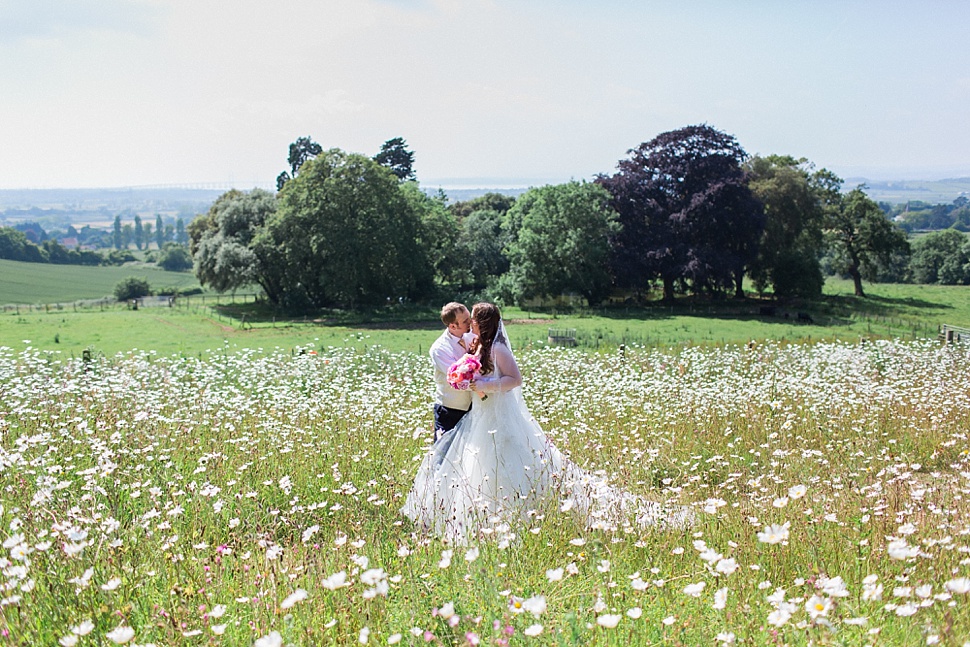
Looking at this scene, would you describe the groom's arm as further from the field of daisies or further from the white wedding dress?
the field of daisies

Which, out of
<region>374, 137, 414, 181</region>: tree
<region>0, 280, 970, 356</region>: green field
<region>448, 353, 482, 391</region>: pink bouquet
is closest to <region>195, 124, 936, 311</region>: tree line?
<region>0, 280, 970, 356</region>: green field

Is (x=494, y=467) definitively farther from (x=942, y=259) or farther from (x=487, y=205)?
(x=942, y=259)

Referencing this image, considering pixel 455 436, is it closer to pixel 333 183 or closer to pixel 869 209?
pixel 333 183

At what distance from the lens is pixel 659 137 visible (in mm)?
53000

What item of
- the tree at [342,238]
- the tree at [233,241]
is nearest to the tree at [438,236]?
the tree at [342,238]

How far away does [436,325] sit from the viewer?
40375 mm

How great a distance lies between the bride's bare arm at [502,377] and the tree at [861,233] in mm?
57396

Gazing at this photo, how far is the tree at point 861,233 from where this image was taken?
57.2 metres

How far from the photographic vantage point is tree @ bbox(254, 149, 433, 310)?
46.4 meters

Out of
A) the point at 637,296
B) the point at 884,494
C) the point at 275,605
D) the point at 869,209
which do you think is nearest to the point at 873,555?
the point at 884,494

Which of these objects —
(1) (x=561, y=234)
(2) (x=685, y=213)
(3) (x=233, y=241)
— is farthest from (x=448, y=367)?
(3) (x=233, y=241)

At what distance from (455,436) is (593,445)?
2160 millimetres

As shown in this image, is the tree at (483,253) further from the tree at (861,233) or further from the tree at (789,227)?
the tree at (861,233)

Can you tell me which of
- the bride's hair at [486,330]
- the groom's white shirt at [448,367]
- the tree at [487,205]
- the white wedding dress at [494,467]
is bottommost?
the white wedding dress at [494,467]
